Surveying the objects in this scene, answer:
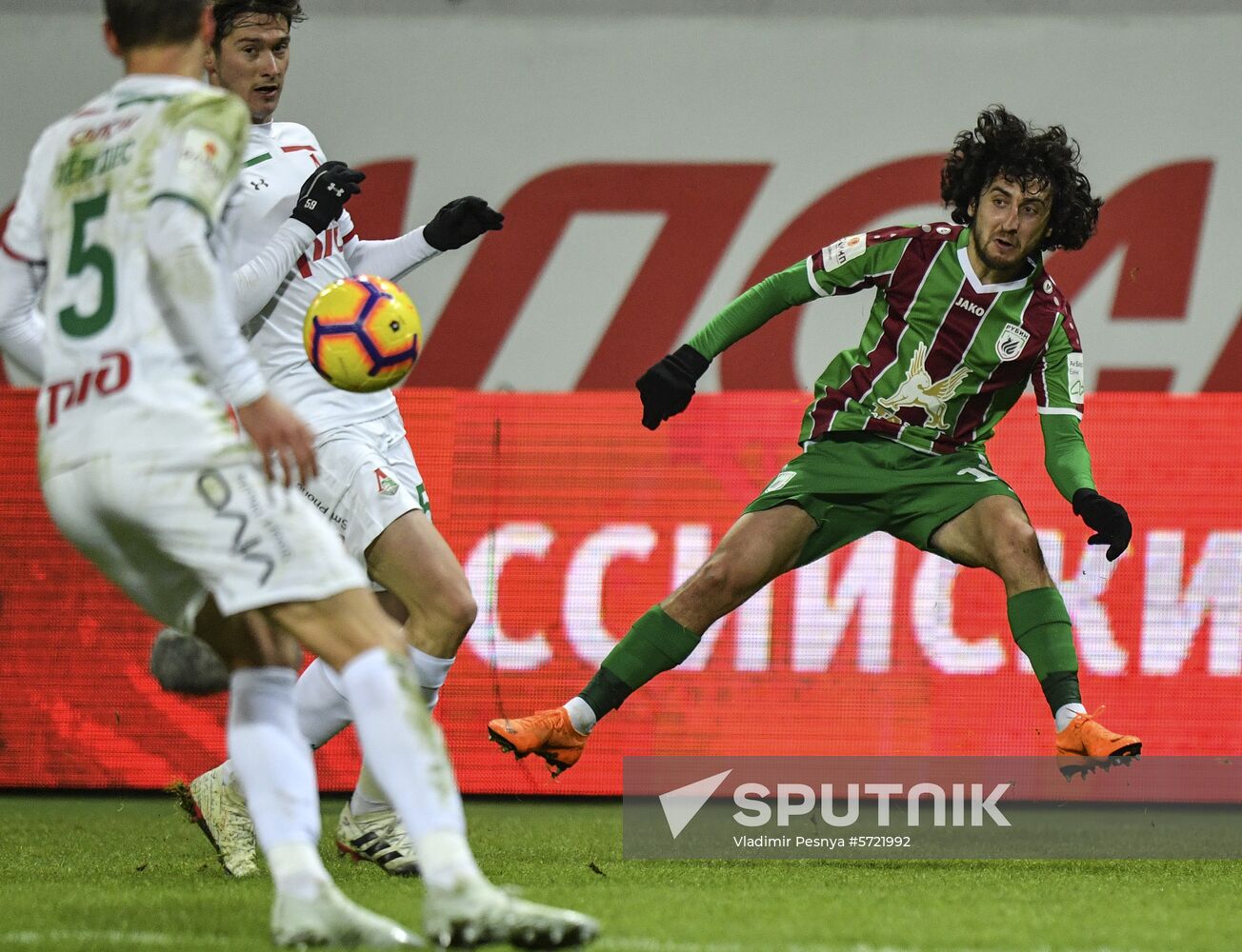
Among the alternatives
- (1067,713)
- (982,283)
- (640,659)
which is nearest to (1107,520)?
(1067,713)

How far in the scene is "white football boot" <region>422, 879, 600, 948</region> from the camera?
278 centimetres

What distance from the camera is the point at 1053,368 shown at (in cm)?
509

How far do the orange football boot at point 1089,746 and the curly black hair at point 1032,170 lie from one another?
4.79 feet

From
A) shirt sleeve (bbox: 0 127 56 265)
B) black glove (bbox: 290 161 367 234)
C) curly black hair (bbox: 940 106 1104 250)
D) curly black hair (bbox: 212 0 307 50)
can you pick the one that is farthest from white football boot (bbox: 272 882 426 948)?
curly black hair (bbox: 940 106 1104 250)

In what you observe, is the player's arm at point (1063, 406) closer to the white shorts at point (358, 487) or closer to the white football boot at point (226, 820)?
the white shorts at point (358, 487)

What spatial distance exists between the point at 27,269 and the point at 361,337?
1.03 metres

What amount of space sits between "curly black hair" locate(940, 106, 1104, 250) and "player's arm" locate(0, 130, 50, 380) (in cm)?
294

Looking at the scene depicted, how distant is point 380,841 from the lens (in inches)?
181

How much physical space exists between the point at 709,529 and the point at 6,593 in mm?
2863

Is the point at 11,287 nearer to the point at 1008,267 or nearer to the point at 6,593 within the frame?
the point at 1008,267

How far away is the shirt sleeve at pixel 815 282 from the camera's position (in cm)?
511

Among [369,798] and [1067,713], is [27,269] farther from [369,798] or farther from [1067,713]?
[1067,713]

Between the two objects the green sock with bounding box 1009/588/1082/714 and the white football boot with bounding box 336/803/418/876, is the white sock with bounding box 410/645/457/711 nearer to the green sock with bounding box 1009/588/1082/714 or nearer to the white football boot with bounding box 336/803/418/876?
the white football boot with bounding box 336/803/418/876

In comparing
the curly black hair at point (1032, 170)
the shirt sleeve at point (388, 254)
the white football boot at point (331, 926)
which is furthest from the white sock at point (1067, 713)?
the white football boot at point (331, 926)
